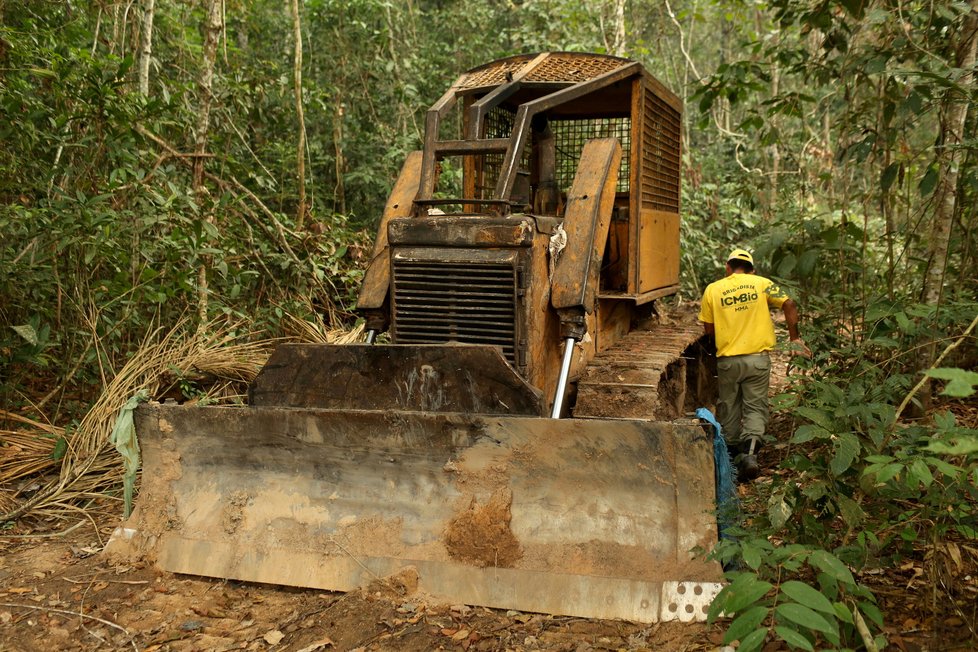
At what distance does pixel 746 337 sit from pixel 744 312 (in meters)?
0.18

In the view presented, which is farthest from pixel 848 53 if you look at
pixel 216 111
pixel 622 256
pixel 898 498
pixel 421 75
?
pixel 421 75

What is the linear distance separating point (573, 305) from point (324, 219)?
18.4 feet

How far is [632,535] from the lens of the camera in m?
3.75

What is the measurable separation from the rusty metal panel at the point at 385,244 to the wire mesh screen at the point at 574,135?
139cm

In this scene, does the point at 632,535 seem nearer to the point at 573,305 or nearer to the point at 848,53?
the point at 573,305

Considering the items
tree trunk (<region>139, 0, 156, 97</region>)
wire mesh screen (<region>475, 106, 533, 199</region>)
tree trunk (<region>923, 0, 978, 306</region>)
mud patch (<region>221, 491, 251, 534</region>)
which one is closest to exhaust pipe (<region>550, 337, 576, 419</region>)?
mud patch (<region>221, 491, 251, 534</region>)

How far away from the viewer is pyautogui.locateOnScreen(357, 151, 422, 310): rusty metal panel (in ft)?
16.0

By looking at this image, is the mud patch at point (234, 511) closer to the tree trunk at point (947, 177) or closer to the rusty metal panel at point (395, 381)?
the rusty metal panel at point (395, 381)

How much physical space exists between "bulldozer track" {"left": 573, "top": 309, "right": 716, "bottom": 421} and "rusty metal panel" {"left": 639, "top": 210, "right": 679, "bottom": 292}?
0.38 metres

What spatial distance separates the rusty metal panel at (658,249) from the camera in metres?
5.72

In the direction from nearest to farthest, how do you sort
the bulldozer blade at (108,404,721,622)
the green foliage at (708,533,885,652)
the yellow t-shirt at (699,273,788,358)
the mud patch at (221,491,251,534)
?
the green foliage at (708,533,885,652) < the bulldozer blade at (108,404,721,622) < the mud patch at (221,491,251,534) < the yellow t-shirt at (699,273,788,358)

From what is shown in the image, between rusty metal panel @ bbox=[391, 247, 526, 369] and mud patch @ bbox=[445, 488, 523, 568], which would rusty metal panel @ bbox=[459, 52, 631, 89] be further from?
mud patch @ bbox=[445, 488, 523, 568]

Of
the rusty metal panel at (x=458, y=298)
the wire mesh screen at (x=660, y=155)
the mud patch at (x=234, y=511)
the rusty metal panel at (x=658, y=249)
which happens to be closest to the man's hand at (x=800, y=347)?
the rusty metal panel at (x=658, y=249)

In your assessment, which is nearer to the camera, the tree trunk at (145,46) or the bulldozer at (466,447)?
the bulldozer at (466,447)
